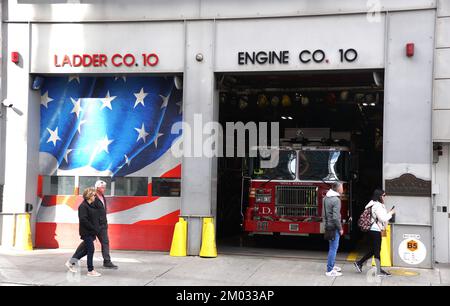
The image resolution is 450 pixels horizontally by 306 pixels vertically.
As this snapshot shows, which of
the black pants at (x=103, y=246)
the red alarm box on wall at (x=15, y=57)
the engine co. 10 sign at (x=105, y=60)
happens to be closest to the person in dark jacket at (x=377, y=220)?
the black pants at (x=103, y=246)

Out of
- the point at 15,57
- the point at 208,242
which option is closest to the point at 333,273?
the point at 208,242

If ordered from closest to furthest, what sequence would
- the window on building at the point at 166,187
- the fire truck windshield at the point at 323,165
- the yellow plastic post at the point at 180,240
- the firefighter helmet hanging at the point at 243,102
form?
the yellow plastic post at the point at 180,240 → the window on building at the point at 166,187 → the fire truck windshield at the point at 323,165 → the firefighter helmet hanging at the point at 243,102

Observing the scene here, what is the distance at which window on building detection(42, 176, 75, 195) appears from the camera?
14.0m

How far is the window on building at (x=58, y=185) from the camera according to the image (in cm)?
1398

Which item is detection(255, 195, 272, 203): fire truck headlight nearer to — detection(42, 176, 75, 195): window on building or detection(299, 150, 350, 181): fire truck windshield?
detection(299, 150, 350, 181): fire truck windshield

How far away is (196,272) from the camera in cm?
1079

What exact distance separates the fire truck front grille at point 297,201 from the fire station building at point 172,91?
1.82 m

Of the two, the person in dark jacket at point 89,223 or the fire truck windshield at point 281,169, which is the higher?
the fire truck windshield at point 281,169

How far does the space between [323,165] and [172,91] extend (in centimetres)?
421

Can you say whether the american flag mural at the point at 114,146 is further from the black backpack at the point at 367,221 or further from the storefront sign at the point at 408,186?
the storefront sign at the point at 408,186

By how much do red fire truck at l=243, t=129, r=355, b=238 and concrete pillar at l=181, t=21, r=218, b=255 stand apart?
1.65 m

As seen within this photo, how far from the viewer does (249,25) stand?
12.6 meters

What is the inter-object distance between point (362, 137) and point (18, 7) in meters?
13.1

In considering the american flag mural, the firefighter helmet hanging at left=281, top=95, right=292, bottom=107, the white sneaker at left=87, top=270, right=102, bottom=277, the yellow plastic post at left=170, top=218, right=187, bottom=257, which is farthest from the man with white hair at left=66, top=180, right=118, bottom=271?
the firefighter helmet hanging at left=281, top=95, right=292, bottom=107
